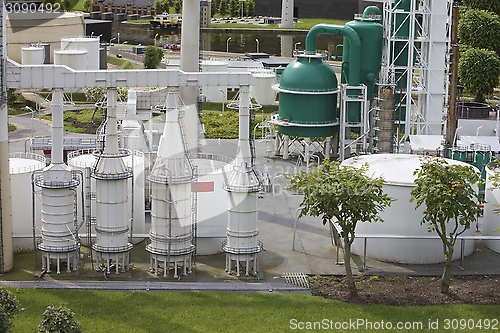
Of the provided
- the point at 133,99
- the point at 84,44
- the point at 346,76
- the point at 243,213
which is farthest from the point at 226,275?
the point at 84,44

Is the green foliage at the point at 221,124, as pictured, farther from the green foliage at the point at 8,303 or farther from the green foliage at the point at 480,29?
the green foliage at the point at 8,303

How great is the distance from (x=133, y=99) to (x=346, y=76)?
17.8 meters

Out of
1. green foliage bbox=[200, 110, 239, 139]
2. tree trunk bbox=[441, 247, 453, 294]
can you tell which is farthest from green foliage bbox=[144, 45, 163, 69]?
tree trunk bbox=[441, 247, 453, 294]

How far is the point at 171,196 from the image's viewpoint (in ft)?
112

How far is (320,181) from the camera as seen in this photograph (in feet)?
105

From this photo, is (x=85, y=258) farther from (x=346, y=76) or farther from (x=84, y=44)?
(x=84, y=44)

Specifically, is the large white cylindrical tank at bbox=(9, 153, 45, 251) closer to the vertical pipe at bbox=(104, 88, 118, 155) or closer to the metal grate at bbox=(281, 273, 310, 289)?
the vertical pipe at bbox=(104, 88, 118, 155)

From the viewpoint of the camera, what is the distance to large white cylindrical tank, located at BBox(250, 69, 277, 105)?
81938mm

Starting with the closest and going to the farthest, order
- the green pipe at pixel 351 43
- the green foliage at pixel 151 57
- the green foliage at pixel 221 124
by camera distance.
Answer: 1. the green pipe at pixel 351 43
2. the green foliage at pixel 221 124
3. the green foliage at pixel 151 57

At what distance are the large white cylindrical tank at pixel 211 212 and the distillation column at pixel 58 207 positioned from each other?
662cm

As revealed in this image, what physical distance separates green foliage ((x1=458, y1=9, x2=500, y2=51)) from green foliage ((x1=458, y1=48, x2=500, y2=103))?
733 centimetres

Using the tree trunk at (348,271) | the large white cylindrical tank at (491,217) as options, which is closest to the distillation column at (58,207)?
the tree trunk at (348,271)

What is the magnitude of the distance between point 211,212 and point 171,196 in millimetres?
3956

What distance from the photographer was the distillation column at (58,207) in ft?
112
